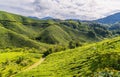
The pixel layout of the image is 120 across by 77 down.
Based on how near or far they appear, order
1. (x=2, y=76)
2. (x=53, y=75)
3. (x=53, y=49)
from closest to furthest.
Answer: (x=53, y=75)
(x=2, y=76)
(x=53, y=49)

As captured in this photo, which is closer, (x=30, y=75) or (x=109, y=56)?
(x=109, y=56)

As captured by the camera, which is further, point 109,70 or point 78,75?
point 78,75

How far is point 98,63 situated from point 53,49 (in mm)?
116892

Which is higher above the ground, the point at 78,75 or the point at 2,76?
the point at 78,75

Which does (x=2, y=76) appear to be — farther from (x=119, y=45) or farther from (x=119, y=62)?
(x=119, y=62)

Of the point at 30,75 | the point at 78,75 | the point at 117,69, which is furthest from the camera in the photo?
the point at 30,75

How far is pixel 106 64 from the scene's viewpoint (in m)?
51.2

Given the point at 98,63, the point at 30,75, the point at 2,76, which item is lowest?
the point at 2,76

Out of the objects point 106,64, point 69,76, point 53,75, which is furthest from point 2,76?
point 106,64

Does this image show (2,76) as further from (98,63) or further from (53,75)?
(98,63)

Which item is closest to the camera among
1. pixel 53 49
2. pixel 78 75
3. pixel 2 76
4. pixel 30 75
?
pixel 78 75

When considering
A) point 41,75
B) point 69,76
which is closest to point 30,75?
point 41,75

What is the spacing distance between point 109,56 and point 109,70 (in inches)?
346

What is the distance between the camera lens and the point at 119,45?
67.8 metres
